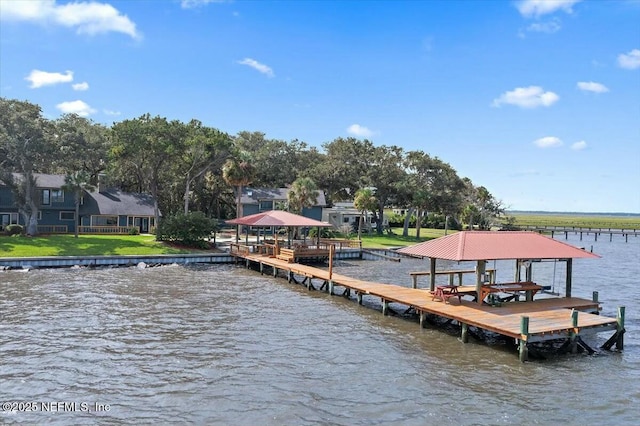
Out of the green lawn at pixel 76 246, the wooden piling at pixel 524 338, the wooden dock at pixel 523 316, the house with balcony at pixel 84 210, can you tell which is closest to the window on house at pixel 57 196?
the house with balcony at pixel 84 210

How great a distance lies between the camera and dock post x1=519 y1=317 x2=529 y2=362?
58.5 feet

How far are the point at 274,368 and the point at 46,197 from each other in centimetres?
4508

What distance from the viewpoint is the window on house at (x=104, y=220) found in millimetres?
55466

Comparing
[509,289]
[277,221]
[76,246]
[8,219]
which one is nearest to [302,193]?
[277,221]

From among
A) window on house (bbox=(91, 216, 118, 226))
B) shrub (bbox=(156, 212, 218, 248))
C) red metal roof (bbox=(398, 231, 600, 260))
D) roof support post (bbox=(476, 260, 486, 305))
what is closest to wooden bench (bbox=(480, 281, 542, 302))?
roof support post (bbox=(476, 260, 486, 305))

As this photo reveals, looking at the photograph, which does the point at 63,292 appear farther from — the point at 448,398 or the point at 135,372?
the point at 448,398

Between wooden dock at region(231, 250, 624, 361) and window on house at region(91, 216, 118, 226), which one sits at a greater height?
window on house at region(91, 216, 118, 226)

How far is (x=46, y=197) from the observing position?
52938 mm

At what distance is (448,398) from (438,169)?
199ft

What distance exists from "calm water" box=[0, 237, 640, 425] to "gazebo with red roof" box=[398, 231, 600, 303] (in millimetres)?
3449

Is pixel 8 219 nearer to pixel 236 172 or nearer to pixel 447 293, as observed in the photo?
pixel 236 172

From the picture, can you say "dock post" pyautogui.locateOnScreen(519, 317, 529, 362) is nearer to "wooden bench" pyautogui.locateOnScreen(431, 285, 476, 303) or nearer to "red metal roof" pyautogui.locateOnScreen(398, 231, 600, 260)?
"red metal roof" pyautogui.locateOnScreen(398, 231, 600, 260)

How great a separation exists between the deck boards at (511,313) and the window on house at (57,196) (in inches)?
1534

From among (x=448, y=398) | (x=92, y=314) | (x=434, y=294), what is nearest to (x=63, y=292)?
(x=92, y=314)
